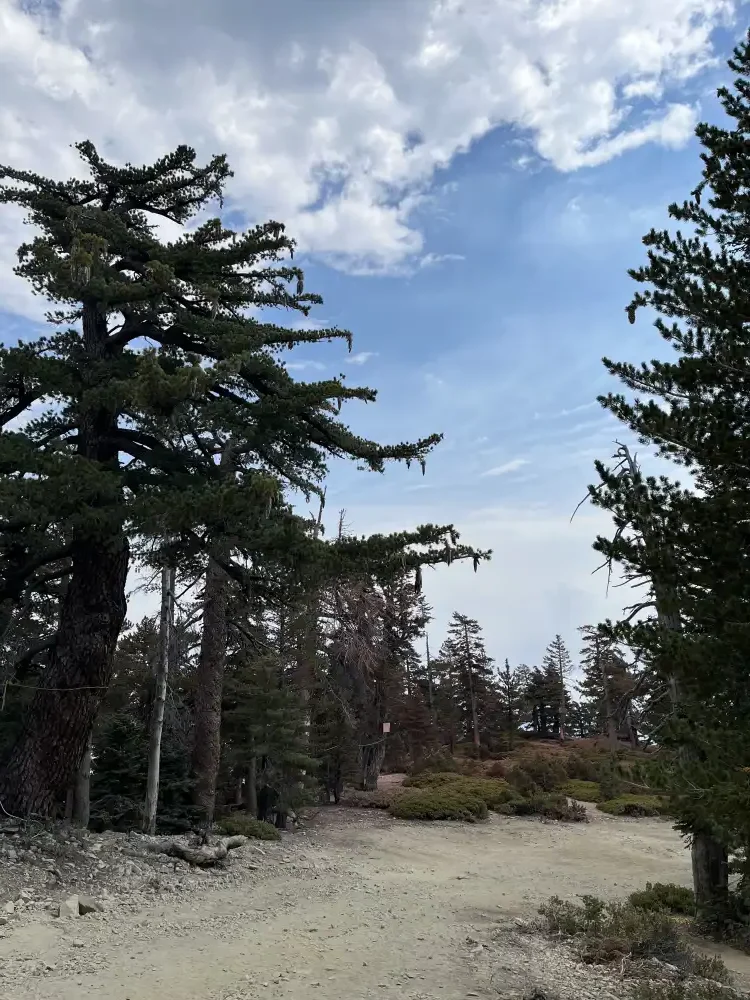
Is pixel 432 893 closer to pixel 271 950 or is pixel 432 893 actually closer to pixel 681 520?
pixel 271 950

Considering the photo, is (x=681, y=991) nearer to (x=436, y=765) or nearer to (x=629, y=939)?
(x=629, y=939)

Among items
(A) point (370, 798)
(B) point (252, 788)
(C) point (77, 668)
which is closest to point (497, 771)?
(A) point (370, 798)

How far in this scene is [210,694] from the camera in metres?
15.3

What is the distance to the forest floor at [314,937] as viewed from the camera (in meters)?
5.45

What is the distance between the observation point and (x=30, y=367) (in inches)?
405

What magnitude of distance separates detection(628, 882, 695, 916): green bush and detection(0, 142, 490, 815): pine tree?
20.3 feet

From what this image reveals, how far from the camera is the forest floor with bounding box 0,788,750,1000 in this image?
5.45 metres

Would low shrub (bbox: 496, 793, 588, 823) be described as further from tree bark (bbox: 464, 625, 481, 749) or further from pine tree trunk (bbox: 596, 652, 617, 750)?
tree bark (bbox: 464, 625, 481, 749)

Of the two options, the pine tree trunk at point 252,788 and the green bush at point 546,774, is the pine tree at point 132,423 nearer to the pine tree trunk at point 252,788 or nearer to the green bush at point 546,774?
the pine tree trunk at point 252,788

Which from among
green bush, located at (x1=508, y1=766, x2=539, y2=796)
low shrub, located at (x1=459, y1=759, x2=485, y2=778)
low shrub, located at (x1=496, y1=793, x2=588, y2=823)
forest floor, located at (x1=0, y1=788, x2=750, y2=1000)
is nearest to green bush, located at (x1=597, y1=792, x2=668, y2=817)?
low shrub, located at (x1=496, y1=793, x2=588, y2=823)

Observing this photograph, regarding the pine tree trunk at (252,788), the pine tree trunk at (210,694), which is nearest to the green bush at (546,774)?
the pine tree trunk at (252,788)

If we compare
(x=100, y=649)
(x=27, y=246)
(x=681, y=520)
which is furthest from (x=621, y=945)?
(x=27, y=246)

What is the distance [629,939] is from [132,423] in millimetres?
10401

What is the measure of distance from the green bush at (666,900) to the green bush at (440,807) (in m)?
9.61
